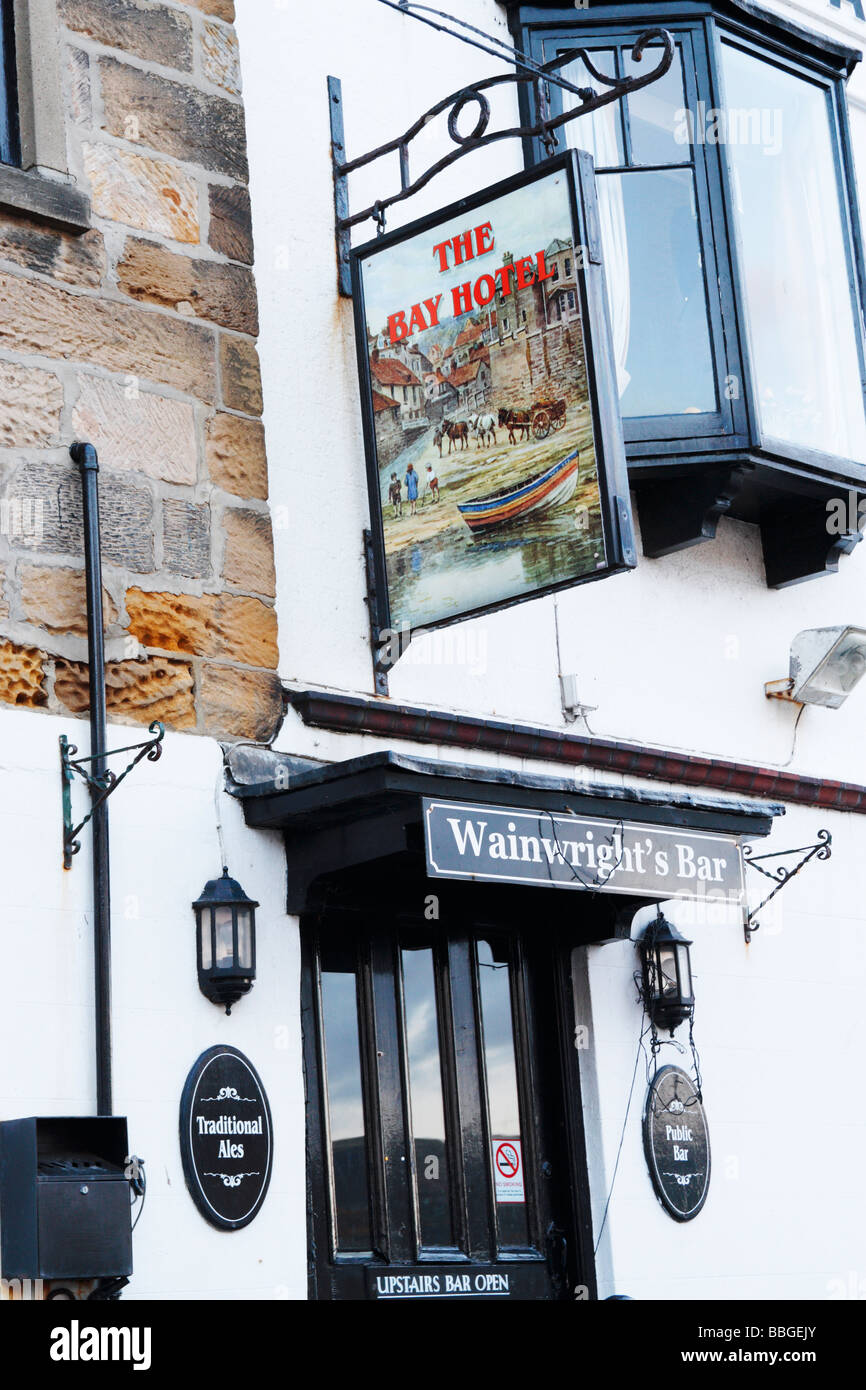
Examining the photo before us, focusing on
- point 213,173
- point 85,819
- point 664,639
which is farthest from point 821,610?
point 85,819

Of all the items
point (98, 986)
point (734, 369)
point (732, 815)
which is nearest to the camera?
point (98, 986)

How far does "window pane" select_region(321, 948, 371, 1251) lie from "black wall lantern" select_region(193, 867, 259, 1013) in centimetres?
70

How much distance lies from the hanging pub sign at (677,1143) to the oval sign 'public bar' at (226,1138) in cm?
204

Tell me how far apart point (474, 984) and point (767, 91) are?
494 centimetres

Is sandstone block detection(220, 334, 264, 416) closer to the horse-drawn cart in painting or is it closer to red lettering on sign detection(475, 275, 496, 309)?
red lettering on sign detection(475, 275, 496, 309)

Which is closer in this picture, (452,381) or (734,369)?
(452,381)

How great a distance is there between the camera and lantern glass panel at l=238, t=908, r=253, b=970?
664 centimetres

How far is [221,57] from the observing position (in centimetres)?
761

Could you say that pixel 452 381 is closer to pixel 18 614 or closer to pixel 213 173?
pixel 213 173

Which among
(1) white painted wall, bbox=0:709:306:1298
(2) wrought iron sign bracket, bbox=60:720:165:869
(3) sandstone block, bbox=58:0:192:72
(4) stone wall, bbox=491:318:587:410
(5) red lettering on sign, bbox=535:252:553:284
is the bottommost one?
(1) white painted wall, bbox=0:709:306:1298

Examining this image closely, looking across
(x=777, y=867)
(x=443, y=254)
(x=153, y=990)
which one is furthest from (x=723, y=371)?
(x=153, y=990)

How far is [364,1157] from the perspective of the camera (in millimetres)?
7285

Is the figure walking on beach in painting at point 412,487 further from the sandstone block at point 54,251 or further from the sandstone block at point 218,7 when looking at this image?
the sandstone block at point 218,7

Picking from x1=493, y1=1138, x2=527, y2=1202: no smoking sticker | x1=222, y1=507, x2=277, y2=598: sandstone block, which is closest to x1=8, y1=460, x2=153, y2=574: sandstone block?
x1=222, y1=507, x2=277, y2=598: sandstone block
